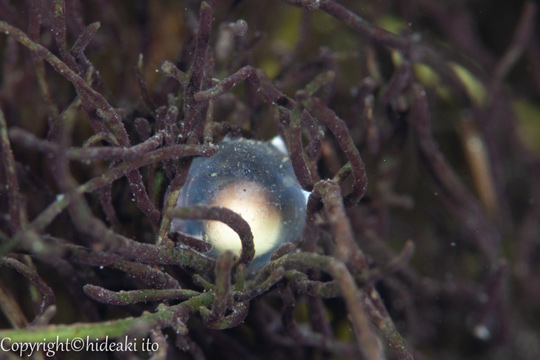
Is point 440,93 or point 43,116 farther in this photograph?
point 440,93

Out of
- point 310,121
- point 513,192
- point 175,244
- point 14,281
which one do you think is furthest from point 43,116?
point 513,192

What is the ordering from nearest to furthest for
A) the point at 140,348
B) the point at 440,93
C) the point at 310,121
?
1. the point at 310,121
2. the point at 140,348
3. the point at 440,93

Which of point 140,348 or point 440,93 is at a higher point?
point 440,93

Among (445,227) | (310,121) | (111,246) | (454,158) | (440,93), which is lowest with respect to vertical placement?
(111,246)

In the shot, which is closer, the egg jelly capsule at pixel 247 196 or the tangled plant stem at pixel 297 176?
the tangled plant stem at pixel 297 176

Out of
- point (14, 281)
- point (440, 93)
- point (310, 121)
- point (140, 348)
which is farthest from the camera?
point (440, 93)

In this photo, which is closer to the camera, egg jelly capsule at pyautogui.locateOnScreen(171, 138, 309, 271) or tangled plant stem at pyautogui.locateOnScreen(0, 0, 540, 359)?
tangled plant stem at pyautogui.locateOnScreen(0, 0, 540, 359)

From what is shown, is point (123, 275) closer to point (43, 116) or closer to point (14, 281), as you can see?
point (14, 281)
